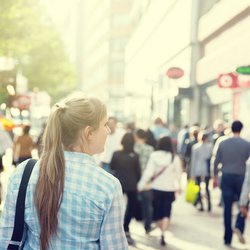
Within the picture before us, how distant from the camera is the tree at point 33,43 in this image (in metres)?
23.6

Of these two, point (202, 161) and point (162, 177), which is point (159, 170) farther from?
point (202, 161)

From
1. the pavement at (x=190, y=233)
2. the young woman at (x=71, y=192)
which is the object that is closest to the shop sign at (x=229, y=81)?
the pavement at (x=190, y=233)

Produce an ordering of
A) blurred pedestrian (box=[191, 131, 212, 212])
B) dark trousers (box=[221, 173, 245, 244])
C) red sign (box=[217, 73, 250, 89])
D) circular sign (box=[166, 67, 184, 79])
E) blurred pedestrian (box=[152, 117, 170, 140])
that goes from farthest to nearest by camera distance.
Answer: circular sign (box=[166, 67, 184, 79])
red sign (box=[217, 73, 250, 89])
blurred pedestrian (box=[152, 117, 170, 140])
blurred pedestrian (box=[191, 131, 212, 212])
dark trousers (box=[221, 173, 245, 244])

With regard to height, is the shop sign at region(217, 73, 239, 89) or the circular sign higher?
the circular sign

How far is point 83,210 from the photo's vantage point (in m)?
2.45

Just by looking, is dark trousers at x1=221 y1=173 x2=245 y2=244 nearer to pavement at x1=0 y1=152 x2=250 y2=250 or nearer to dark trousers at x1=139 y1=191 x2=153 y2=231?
pavement at x1=0 y1=152 x2=250 y2=250

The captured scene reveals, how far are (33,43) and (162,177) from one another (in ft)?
68.0

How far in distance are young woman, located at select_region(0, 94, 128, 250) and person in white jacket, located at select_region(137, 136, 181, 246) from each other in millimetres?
5864

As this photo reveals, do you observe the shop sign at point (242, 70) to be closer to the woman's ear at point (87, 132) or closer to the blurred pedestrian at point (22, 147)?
the blurred pedestrian at point (22, 147)

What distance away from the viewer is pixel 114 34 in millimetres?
81875

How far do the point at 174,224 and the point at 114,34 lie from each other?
2876 inches

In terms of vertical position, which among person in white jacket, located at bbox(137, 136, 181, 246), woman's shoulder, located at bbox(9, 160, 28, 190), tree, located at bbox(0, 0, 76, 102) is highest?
tree, located at bbox(0, 0, 76, 102)

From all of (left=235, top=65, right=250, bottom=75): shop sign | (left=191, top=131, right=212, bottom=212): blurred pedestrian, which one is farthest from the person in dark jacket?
(left=235, top=65, right=250, bottom=75): shop sign

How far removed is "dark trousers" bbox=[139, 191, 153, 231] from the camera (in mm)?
9242
